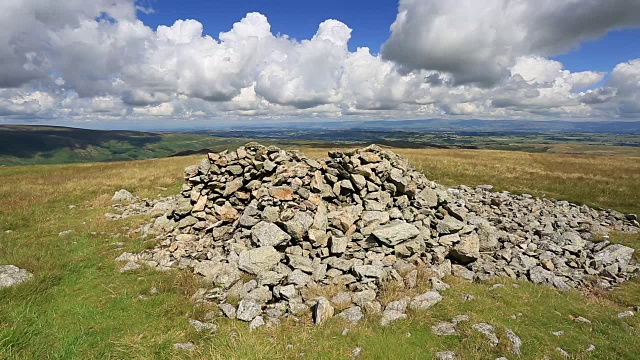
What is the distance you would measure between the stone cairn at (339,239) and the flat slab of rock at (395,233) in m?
0.05

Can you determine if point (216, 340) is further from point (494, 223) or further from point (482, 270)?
point (494, 223)

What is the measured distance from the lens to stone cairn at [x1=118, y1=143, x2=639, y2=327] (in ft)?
41.9

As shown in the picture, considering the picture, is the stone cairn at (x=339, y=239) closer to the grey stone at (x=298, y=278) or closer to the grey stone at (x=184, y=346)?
the grey stone at (x=298, y=278)

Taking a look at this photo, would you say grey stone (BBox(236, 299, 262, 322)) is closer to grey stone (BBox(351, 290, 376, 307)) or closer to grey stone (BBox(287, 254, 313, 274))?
grey stone (BBox(287, 254, 313, 274))

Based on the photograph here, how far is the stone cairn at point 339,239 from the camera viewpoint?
12.8 metres

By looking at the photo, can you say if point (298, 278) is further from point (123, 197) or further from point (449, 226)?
point (123, 197)

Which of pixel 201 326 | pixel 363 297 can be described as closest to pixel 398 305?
pixel 363 297

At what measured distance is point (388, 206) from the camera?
18.2 metres

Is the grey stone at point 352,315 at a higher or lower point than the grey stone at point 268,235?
lower

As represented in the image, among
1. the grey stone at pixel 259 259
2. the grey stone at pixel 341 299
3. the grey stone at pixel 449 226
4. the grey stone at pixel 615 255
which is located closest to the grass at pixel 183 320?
the grey stone at pixel 341 299

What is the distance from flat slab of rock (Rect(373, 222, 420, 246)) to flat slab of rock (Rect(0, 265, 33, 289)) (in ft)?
48.4

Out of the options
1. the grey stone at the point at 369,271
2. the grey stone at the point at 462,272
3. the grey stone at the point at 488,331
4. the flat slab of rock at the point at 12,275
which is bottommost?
the grey stone at the point at 462,272

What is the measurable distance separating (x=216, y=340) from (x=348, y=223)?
27.6ft

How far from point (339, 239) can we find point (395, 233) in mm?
2699
